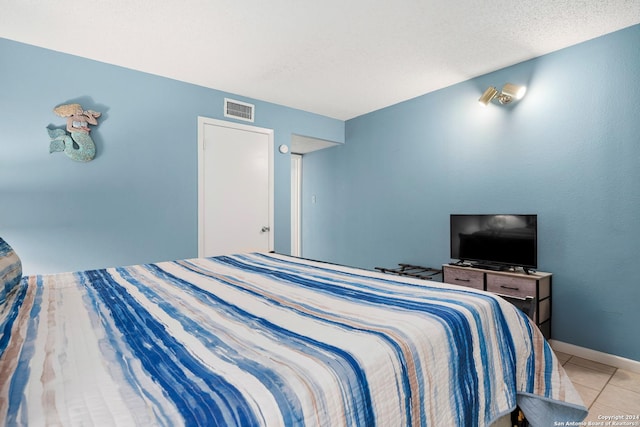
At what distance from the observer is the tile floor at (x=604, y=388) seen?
1738 millimetres

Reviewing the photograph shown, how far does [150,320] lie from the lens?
0.98 meters

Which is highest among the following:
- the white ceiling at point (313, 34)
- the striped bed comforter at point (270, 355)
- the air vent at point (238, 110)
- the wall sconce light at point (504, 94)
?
the white ceiling at point (313, 34)

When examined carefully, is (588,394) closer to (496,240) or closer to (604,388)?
(604,388)

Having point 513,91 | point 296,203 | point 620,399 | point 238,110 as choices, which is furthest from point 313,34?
point 296,203

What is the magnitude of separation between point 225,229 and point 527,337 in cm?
296

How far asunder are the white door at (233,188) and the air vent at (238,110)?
0.11 m

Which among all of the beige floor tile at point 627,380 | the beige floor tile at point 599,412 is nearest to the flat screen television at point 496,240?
the beige floor tile at point 627,380

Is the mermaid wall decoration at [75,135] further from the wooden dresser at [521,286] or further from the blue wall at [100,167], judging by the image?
the wooden dresser at [521,286]

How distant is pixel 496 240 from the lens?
274cm

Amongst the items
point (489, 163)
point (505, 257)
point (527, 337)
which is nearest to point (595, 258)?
point (505, 257)

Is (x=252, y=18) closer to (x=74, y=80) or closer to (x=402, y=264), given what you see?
(x=74, y=80)

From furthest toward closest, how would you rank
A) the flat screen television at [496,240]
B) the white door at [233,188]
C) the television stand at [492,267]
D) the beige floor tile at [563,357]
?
the white door at [233,188] → the television stand at [492,267] → the flat screen television at [496,240] → the beige floor tile at [563,357]

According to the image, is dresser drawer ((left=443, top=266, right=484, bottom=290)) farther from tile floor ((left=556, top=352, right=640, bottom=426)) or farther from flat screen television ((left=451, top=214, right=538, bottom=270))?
tile floor ((left=556, top=352, right=640, bottom=426))

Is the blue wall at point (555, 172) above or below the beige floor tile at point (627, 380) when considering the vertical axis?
above
